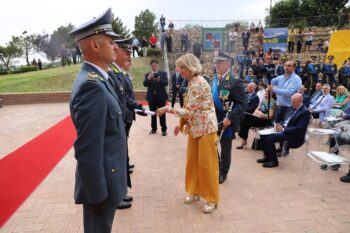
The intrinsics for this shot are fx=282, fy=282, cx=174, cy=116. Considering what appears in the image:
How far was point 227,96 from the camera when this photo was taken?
12.0 feet

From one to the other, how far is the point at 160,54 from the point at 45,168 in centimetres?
1707

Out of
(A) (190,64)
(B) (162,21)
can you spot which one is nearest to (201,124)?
(A) (190,64)

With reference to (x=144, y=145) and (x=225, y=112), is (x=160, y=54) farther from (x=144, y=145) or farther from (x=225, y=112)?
(x=225, y=112)

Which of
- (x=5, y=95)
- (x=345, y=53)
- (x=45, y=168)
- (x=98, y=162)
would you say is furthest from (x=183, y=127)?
(x=345, y=53)

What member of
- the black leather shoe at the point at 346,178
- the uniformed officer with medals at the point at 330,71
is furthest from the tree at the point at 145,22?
the black leather shoe at the point at 346,178

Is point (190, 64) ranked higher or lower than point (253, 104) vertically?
higher

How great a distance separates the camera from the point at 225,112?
12.5 feet

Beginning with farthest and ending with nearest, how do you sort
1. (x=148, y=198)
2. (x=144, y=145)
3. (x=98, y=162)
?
(x=144, y=145) → (x=148, y=198) → (x=98, y=162)

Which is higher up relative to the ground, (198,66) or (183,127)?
(198,66)

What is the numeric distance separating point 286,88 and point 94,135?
5028 mm

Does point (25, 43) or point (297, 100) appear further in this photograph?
point (25, 43)

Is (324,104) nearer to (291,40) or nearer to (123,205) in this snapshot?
(123,205)

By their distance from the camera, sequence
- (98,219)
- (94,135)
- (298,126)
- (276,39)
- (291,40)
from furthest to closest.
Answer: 1. (276,39)
2. (291,40)
3. (298,126)
4. (98,219)
5. (94,135)

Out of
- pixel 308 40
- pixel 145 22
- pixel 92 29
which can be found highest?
pixel 145 22
